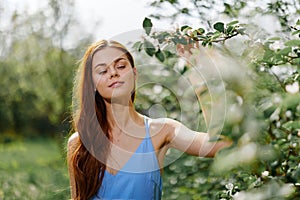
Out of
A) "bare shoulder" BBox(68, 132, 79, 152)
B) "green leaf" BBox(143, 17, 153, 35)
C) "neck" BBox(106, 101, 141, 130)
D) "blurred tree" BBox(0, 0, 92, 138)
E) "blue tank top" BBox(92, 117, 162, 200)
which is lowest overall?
"blurred tree" BBox(0, 0, 92, 138)

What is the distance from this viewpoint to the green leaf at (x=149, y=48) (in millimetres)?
1325

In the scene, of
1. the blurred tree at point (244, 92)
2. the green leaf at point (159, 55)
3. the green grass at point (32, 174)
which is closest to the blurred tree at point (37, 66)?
the green grass at point (32, 174)

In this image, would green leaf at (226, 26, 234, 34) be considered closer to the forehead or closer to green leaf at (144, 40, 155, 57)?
green leaf at (144, 40, 155, 57)

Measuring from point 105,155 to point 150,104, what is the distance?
119 cm

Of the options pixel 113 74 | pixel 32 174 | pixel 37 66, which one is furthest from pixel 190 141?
pixel 37 66

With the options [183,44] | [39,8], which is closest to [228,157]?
[183,44]

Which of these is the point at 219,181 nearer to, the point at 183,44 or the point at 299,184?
the point at 183,44

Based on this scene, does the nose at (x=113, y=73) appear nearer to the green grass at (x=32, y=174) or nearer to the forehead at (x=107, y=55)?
the forehead at (x=107, y=55)

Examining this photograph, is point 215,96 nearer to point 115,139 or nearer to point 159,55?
point 159,55

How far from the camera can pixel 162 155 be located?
1574 mm

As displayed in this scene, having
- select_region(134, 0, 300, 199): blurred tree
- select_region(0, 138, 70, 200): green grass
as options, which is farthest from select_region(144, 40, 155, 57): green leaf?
select_region(0, 138, 70, 200): green grass

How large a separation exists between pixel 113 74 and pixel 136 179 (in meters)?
0.27

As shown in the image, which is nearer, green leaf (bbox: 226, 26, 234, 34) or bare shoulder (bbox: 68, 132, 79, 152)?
green leaf (bbox: 226, 26, 234, 34)

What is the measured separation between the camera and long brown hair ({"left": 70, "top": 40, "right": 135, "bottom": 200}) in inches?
59.1
